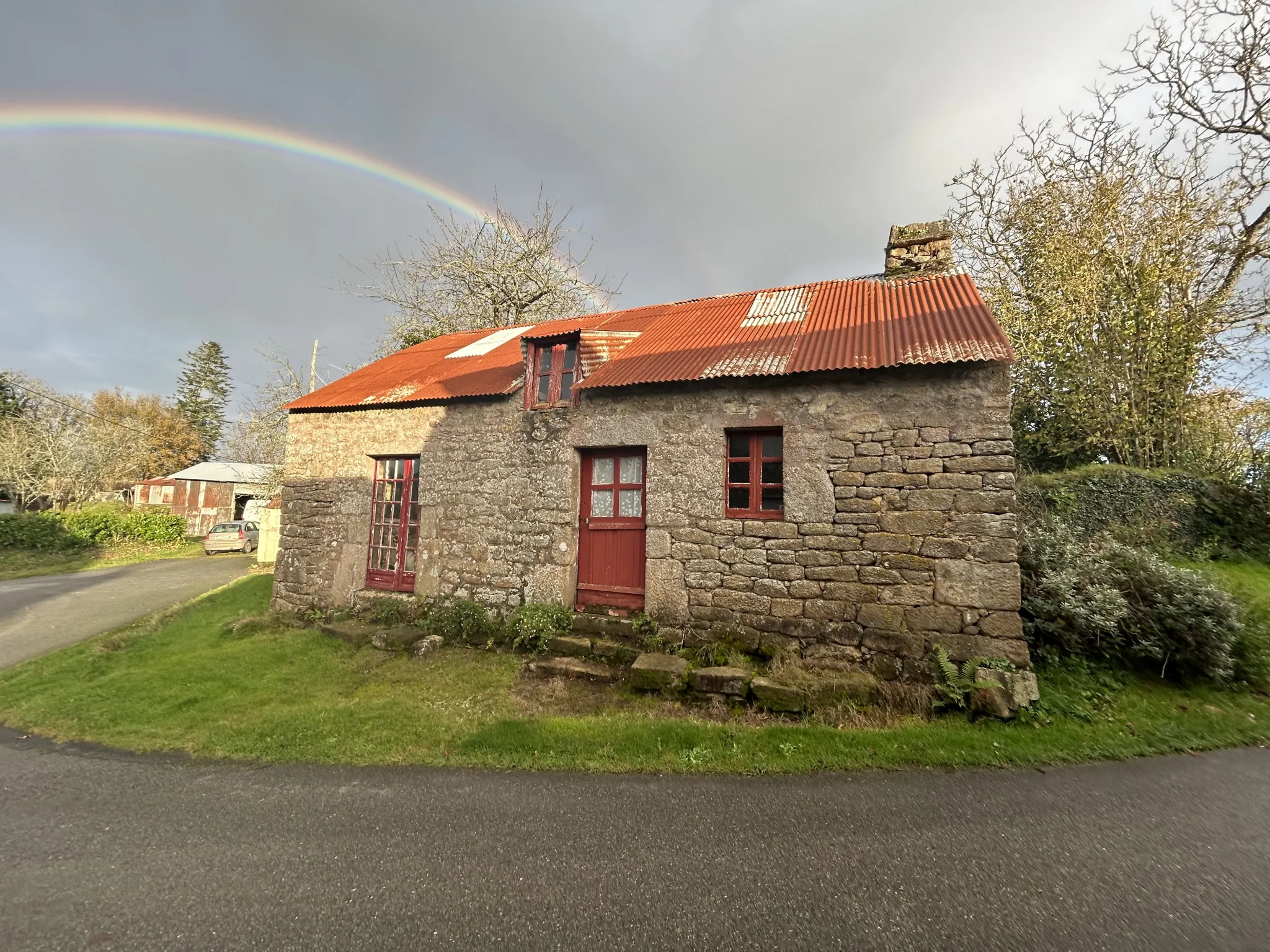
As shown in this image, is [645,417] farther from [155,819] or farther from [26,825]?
[26,825]

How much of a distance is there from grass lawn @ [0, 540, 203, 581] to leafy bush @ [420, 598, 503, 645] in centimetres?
1860

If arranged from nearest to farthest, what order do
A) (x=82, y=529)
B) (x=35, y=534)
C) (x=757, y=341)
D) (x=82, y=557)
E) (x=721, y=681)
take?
(x=721, y=681) → (x=757, y=341) → (x=35, y=534) → (x=82, y=557) → (x=82, y=529)

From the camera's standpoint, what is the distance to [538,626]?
7176 millimetres

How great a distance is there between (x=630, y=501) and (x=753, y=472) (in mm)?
1834

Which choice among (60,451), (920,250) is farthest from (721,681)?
(60,451)

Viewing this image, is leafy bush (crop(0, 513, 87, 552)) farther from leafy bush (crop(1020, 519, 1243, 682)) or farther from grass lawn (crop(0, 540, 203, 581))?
leafy bush (crop(1020, 519, 1243, 682))

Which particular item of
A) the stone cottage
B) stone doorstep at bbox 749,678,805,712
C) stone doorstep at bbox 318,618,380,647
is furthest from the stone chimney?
stone doorstep at bbox 318,618,380,647

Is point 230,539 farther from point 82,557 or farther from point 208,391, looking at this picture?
point 208,391

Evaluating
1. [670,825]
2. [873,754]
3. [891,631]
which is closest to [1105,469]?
[891,631]

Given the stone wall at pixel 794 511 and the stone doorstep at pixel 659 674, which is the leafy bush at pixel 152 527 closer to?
the stone wall at pixel 794 511

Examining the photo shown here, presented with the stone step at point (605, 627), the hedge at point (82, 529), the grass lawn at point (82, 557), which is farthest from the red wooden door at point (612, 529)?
the hedge at point (82, 529)

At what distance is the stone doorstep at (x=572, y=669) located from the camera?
6.11m

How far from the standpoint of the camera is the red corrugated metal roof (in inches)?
246

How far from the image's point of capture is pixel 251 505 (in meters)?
30.6
